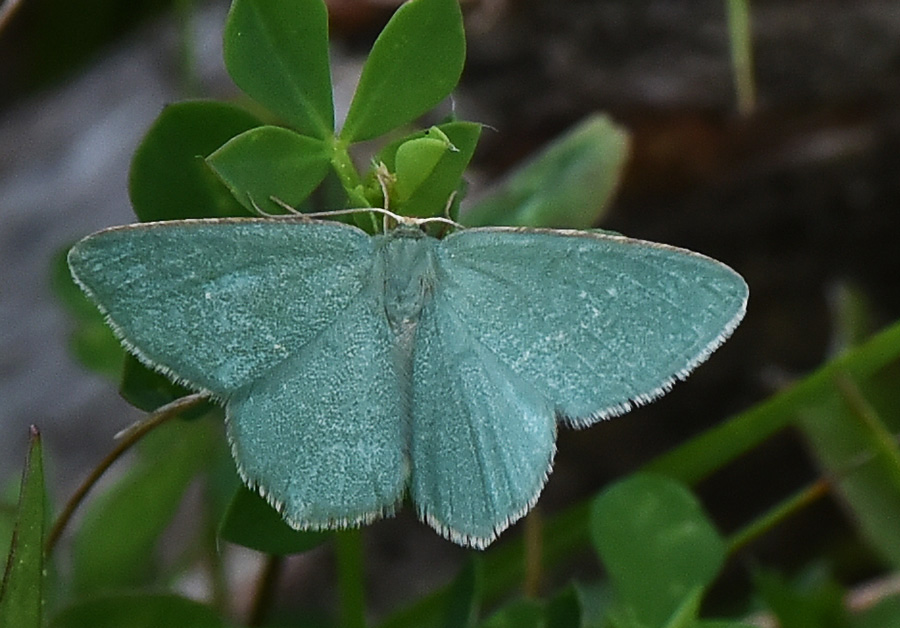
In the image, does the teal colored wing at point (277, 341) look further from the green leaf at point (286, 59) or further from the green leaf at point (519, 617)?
the green leaf at point (519, 617)

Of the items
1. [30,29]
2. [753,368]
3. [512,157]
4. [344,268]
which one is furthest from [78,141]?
[344,268]

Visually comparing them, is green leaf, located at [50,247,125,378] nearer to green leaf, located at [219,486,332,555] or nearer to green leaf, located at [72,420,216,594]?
green leaf, located at [72,420,216,594]

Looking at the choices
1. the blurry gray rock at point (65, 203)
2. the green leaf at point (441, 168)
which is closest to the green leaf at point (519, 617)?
the green leaf at point (441, 168)

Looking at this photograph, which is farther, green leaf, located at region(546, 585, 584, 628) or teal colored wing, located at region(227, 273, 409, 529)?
green leaf, located at region(546, 585, 584, 628)

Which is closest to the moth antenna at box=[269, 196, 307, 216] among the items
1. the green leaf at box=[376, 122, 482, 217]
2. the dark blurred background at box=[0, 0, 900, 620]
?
the green leaf at box=[376, 122, 482, 217]

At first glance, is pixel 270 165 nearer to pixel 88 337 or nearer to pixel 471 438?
pixel 471 438

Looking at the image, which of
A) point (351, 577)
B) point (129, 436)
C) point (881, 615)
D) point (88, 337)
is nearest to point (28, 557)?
point (129, 436)

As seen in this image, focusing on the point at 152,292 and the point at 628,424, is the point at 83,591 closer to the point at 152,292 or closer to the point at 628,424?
the point at 152,292
